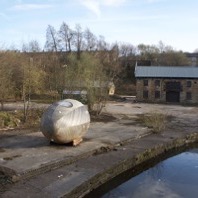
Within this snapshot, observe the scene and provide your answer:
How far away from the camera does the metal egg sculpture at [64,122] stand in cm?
1889

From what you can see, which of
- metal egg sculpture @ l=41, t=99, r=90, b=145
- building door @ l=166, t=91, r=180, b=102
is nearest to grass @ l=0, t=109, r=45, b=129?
metal egg sculpture @ l=41, t=99, r=90, b=145

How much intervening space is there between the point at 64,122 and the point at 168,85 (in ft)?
134

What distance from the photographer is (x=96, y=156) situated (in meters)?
19.0

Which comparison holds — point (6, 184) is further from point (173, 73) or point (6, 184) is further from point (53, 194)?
point (173, 73)

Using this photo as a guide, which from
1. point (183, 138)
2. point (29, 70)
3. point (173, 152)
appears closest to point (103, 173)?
point (173, 152)

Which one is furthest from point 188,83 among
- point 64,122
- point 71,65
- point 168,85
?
point 64,122

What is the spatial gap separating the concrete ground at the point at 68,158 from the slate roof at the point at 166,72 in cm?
3107

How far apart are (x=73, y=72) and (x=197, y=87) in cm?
2832

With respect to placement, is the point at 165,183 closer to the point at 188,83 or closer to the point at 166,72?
the point at 188,83

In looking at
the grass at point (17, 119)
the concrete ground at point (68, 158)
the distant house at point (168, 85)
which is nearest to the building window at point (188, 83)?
the distant house at point (168, 85)

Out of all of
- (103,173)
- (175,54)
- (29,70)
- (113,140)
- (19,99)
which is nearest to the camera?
(103,173)

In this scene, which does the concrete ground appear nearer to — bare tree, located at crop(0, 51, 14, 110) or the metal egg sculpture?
the metal egg sculpture

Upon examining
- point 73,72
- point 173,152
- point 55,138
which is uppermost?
point 73,72

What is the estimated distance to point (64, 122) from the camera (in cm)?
1891
